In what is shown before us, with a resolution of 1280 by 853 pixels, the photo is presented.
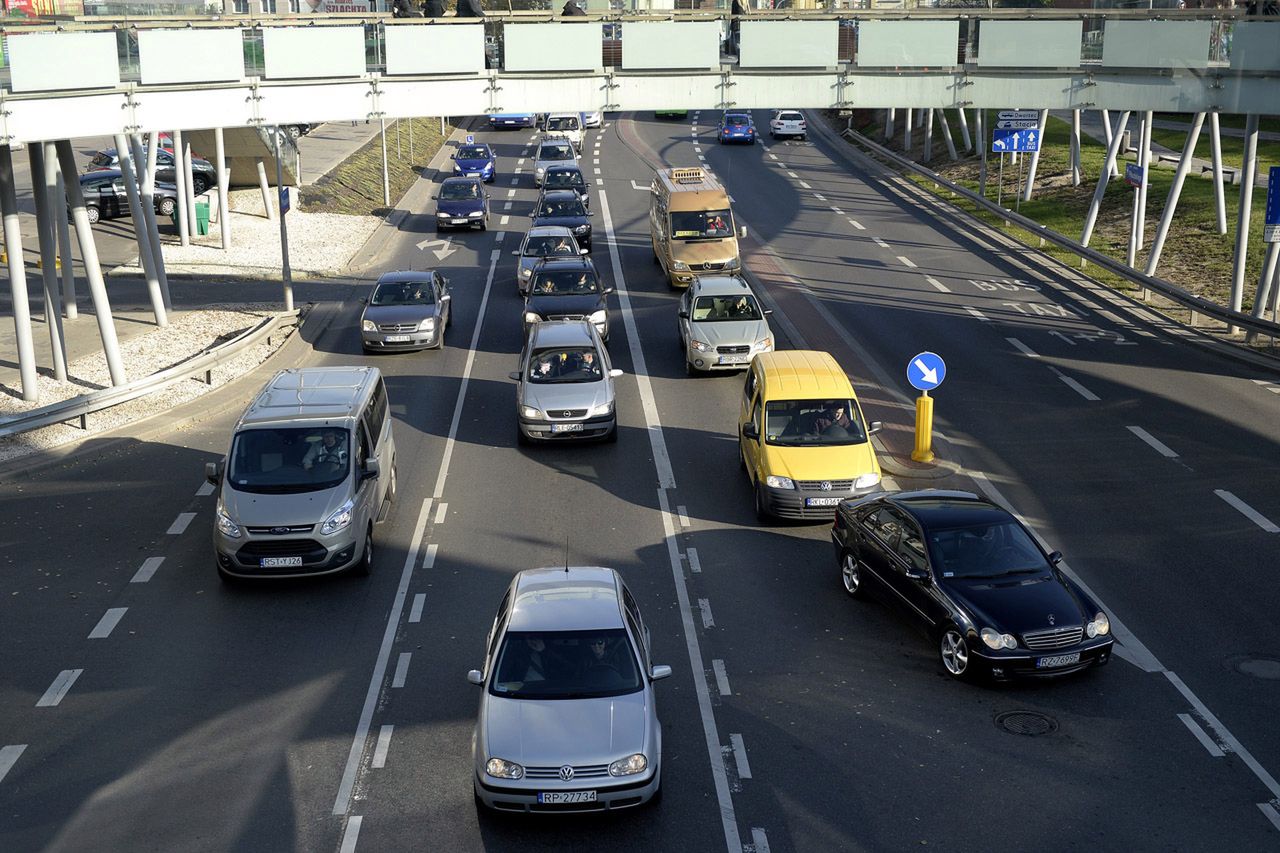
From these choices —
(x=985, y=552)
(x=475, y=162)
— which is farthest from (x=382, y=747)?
(x=475, y=162)

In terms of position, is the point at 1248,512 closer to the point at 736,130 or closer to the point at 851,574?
the point at 851,574

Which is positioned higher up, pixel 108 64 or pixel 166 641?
pixel 108 64

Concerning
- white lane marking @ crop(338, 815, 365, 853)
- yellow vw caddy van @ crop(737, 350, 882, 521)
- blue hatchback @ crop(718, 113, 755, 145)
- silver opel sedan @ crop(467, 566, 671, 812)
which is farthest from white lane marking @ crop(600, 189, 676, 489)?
blue hatchback @ crop(718, 113, 755, 145)

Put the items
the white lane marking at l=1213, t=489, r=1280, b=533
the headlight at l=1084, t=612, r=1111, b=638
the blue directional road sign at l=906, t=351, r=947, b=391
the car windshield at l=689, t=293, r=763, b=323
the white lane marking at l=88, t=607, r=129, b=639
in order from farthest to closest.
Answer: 1. the car windshield at l=689, t=293, r=763, b=323
2. the blue directional road sign at l=906, t=351, r=947, b=391
3. the white lane marking at l=1213, t=489, r=1280, b=533
4. the white lane marking at l=88, t=607, r=129, b=639
5. the headlight at l=1084, t=612, r=1111, b=638

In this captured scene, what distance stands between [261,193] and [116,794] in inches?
1574

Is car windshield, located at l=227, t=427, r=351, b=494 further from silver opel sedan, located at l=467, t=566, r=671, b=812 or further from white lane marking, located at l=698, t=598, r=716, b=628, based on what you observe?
silver opel sedan, located at l=467, t=566, r=671, b=812

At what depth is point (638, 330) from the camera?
3105 cm

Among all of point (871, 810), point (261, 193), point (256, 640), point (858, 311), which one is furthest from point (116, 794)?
point (261, 193)

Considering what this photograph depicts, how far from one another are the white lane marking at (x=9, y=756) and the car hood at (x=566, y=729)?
4.65 meters

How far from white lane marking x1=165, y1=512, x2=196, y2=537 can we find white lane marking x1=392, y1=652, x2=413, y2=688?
5594 millimetres

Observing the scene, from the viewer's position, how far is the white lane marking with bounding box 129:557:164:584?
16.9m

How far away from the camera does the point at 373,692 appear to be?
45.1ft

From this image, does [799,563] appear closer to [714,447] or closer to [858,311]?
[714,447]

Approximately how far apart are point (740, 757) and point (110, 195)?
39559 mm
